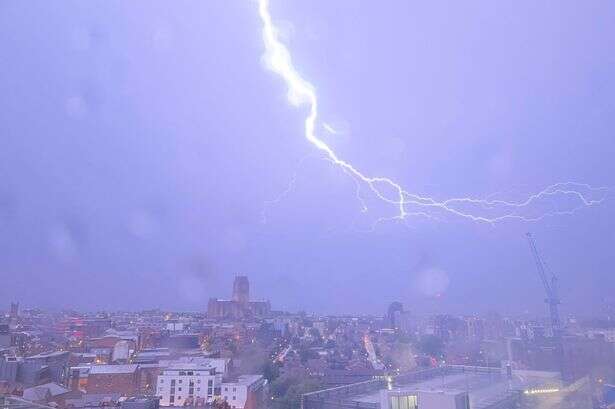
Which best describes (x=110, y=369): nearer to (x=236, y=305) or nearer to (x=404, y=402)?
(x=404, y=402)

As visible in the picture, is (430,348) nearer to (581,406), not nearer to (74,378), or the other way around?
(581,406)

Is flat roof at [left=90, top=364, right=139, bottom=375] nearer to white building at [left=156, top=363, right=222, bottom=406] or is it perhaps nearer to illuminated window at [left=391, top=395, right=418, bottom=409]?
white building at [left=156, top=363, right=222, bottom=406]

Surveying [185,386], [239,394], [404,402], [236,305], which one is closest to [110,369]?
[185,386]

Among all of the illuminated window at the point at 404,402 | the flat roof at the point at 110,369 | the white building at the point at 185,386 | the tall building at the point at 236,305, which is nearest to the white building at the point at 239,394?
the white building at the point at 185,386

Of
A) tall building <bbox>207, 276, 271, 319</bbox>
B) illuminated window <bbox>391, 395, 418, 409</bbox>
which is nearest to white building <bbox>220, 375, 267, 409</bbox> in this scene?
illuminated window <bbox>391, 395, 418, 409</bbox>

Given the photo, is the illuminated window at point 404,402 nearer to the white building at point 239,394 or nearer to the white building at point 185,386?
the white building at point 239,394
